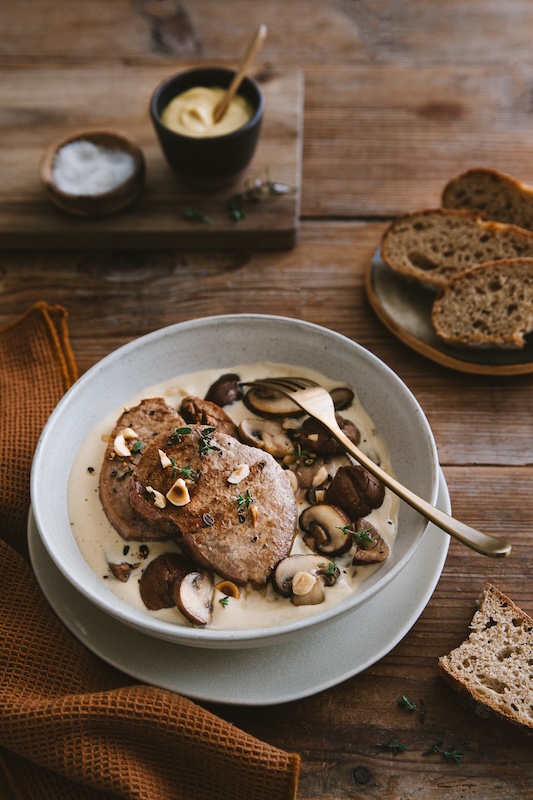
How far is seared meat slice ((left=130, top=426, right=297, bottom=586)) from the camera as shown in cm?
218

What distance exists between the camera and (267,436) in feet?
8.18

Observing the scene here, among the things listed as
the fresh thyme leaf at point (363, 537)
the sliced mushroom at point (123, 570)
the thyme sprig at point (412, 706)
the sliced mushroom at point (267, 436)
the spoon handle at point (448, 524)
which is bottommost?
the thyme sprig at point (412, 706)

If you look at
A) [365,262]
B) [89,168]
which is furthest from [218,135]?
[365,262]

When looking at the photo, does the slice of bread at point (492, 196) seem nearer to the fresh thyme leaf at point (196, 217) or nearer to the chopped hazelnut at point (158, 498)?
the fresh thyme leaf at point (196, 217)

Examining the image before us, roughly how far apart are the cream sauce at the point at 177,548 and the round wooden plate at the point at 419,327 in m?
0.51

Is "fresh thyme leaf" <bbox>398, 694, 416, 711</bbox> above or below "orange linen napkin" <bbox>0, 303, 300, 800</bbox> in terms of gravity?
below

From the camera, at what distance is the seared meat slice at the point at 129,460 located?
7.45ft

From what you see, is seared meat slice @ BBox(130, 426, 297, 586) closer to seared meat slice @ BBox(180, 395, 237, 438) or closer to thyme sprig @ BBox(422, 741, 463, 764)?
seared meat slice @ BBox(180, 395, 237, 438)

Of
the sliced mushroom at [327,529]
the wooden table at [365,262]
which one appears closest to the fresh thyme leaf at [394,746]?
the wooden table at [365,262]

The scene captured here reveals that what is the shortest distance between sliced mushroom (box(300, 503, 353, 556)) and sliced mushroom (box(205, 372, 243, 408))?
505 millimetres

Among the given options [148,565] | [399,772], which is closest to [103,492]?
[148,565]

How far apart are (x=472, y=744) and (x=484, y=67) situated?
3.32 m

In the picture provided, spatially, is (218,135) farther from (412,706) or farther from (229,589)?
(412,706)

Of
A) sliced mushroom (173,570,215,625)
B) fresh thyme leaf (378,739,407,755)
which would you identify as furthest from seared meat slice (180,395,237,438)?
fresh thyme leaf (378,739,407,755)
